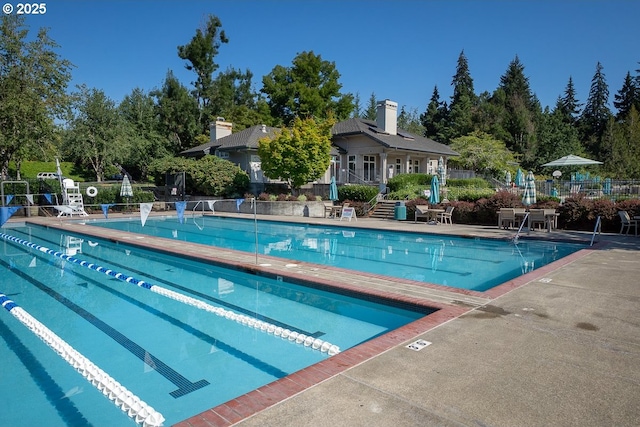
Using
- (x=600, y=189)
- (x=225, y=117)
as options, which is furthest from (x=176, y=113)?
(x=600, y=189)

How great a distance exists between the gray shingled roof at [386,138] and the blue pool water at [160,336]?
21.9 metres

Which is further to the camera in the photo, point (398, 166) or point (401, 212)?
point (398, 166)

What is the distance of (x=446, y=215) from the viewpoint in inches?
754

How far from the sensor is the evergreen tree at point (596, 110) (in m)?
62.5

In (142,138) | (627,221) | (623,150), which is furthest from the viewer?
(142,138)

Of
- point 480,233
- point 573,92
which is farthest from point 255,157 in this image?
point 573,92

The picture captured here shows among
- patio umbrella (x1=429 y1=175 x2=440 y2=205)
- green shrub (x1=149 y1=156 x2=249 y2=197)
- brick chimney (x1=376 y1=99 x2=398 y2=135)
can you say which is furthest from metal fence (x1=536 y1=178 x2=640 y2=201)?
green shrub (x1=149 y1=156 x2=249 y2=197)

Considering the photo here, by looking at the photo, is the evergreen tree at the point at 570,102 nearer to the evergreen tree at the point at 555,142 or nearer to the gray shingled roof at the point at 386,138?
the evergreen tree at the point at 555,142

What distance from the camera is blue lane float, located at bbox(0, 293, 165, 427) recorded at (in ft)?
11.4

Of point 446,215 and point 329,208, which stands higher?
point 329,208

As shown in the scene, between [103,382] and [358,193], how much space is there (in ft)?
70.9

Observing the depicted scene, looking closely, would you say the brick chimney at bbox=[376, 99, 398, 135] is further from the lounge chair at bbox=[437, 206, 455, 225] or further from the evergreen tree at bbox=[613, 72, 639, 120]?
the evergreen tree at bbox=[613, 72, 639, 120]

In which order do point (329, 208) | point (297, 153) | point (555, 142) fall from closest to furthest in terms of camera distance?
point (329, 208), point (297, 153), point (555, 142)

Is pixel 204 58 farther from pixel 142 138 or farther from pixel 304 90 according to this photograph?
pixel 304 90
